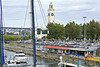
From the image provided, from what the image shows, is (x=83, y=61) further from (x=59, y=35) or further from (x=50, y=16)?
(x=50, y=16)

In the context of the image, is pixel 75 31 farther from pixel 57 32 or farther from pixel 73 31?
pixel 57 32

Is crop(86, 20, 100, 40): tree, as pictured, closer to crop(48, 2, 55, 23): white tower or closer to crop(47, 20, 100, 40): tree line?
crop(47, 20, 100, 40): tree line

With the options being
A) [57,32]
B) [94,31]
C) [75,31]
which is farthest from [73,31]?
[94,31]

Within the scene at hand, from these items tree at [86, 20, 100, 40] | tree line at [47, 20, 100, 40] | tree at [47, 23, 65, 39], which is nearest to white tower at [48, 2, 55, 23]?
tree line at [47, 20, 100, 40]

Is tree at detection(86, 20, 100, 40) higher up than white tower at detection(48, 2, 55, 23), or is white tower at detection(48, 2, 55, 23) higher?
white tower at detection(48, 2, 55, 23)

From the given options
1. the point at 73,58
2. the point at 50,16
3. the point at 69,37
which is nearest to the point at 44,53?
the point at 73,58

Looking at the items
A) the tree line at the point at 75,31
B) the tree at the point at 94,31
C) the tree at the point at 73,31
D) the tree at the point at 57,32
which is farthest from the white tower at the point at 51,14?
the tree at the point at 94,31

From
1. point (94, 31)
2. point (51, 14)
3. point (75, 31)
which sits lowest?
point (94, 31)

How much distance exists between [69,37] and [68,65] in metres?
42.7

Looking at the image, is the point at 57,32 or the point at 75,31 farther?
the point at 57,32

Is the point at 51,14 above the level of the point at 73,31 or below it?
above

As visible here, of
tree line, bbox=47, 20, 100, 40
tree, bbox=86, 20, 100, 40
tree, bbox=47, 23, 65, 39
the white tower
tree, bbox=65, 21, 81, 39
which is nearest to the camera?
tree, bbox=86, 20, 100, 40

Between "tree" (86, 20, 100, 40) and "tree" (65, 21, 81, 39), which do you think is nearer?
"tree" (86, 20, 100, 40)

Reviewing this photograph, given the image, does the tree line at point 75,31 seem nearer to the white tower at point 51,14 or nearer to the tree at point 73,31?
the tree at point 73,31
